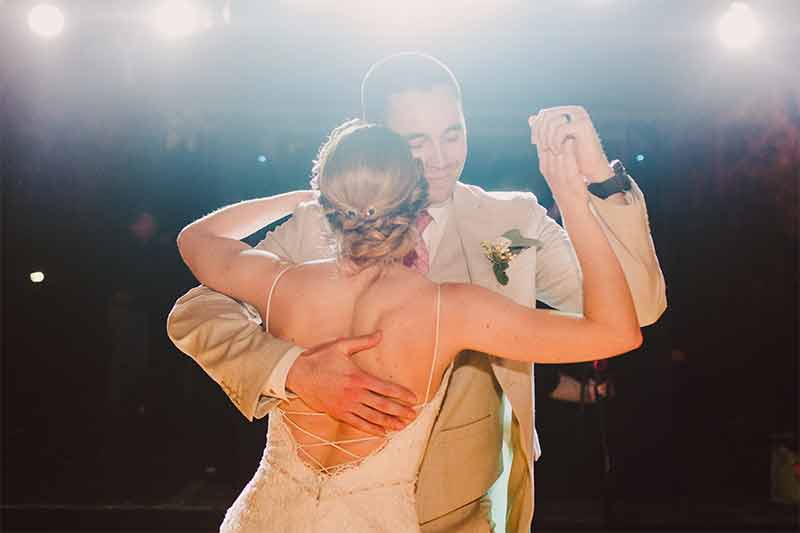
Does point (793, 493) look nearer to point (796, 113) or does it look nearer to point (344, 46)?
point (796, 113)

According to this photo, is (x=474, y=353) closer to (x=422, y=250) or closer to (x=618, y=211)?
(x=422, y=250)

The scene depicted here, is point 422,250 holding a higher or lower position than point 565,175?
lower

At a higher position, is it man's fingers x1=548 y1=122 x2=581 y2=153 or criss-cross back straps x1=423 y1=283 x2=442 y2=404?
man's fingers x1=548 y1=122 x2=581 y2=153

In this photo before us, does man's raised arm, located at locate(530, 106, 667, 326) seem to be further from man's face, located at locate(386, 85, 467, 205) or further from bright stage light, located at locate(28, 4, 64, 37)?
bright stage light, located at locate(28, 4, 64, 37)

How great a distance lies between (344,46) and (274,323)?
135 inches

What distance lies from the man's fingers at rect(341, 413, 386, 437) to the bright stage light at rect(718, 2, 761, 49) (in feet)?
12.4

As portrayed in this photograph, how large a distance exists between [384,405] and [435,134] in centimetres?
77

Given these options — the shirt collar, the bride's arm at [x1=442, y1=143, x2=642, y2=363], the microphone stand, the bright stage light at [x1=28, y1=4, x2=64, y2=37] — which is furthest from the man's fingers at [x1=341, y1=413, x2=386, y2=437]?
the bright stage light at [x1=28, y1=4, x2=64, y2=37]

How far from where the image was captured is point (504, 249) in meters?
1.84

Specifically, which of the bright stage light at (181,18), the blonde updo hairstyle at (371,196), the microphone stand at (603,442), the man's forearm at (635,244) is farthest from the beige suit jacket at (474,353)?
Answer: the microphone stand at (603,442)

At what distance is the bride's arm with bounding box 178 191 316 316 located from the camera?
5.43ft

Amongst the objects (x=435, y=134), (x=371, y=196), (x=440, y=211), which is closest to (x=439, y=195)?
(x=440, y=211)

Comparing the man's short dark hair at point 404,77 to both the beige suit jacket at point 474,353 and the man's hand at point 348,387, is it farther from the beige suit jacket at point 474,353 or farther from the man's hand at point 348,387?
the man's hand at point 348,387

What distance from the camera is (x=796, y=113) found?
526cm
